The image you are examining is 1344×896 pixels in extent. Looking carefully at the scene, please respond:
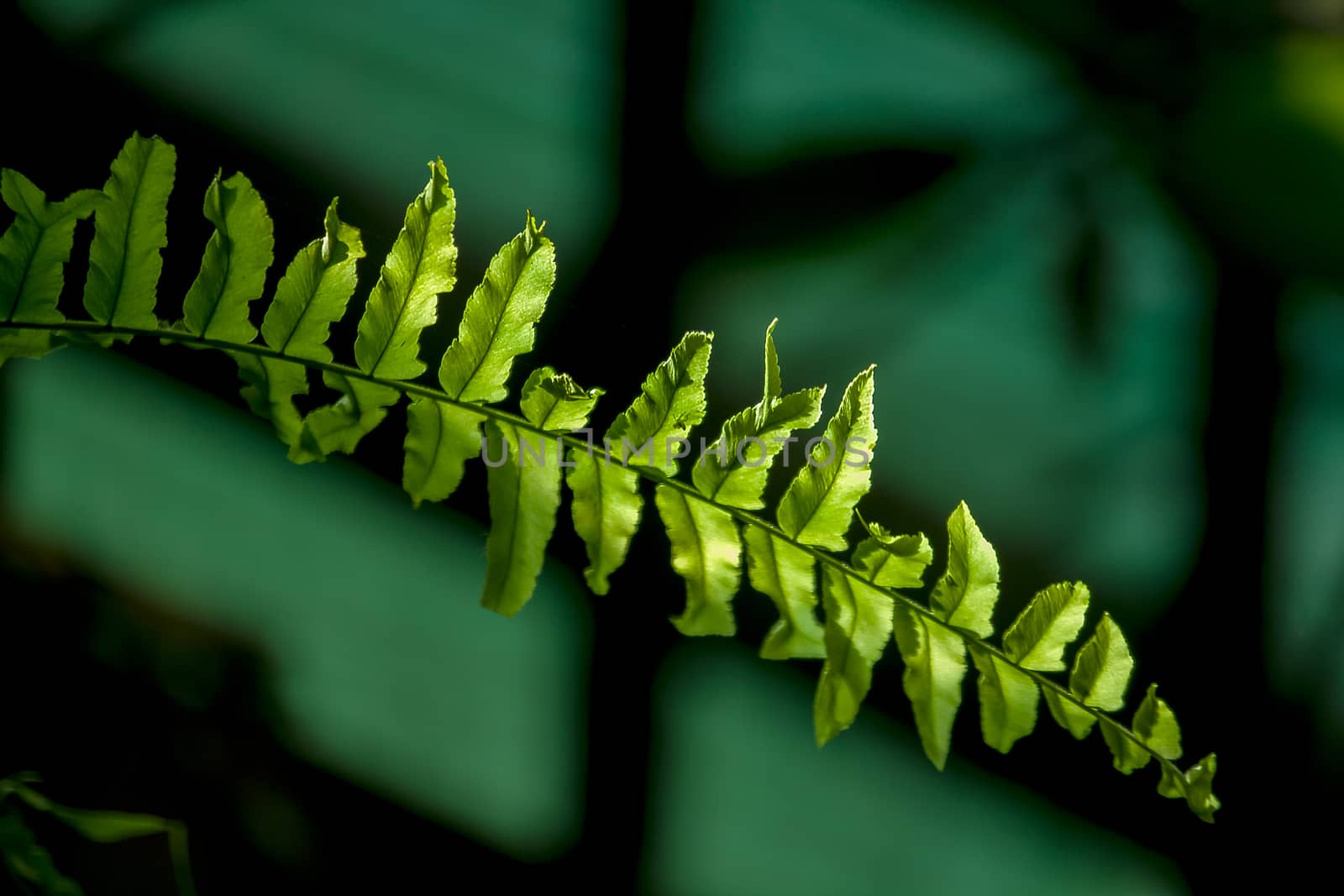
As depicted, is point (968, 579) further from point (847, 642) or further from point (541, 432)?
point (541, 432)

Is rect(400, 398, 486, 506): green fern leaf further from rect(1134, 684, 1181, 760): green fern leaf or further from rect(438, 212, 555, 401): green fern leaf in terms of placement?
rect(1134, 684, 1181, 760): green fern leaf

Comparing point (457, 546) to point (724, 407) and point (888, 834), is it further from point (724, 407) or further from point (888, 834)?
point (888, 834)

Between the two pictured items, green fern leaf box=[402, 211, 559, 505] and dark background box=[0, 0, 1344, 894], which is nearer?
green fern leaf box=[402, 211, 559, 505]

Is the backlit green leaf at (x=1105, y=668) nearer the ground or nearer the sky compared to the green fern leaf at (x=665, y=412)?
nearer the ground

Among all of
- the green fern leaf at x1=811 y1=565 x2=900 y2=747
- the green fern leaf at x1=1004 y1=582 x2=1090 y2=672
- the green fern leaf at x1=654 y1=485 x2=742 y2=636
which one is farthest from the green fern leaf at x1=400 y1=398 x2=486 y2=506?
the green fern leaf at x1=1004 y1=582 x2=1090 y2=672

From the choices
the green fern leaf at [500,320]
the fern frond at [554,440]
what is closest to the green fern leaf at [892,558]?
the fern frond at [554,440]

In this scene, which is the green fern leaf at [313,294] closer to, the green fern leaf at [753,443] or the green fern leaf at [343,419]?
the green fern leaf at [343,419]
